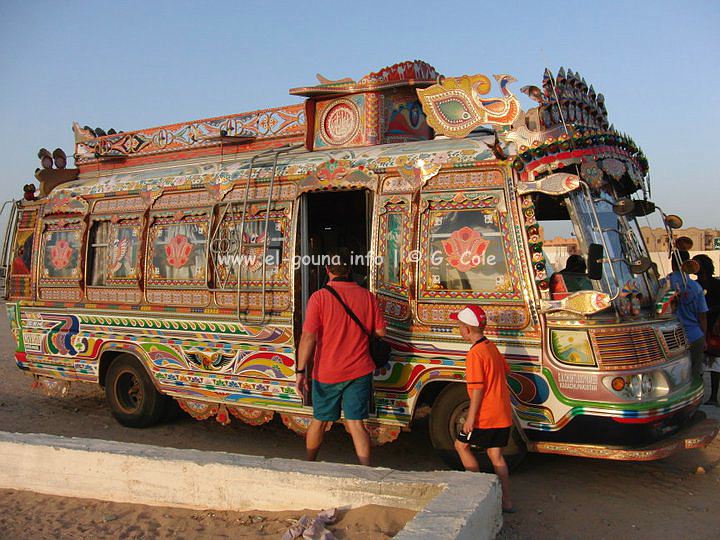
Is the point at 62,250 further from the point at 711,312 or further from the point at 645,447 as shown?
the point at 711,312

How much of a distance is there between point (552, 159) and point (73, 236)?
18.9ft

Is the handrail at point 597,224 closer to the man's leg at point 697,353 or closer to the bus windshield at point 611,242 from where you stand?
the bus windshield at point 611,242

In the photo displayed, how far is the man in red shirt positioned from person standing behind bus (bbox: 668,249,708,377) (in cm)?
332

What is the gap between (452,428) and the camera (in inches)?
231

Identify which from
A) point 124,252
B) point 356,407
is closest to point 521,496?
point 356,407

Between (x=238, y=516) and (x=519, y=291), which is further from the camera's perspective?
(x=519, y=291)

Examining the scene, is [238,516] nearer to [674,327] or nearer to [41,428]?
[674,327]

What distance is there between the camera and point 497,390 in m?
4.73

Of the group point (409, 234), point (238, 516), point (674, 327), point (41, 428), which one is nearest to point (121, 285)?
point (41, 428)

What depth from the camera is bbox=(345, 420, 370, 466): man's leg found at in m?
5.37

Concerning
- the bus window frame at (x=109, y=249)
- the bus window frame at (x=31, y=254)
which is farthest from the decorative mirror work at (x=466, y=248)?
the bus window frame at (x=31, y=254)

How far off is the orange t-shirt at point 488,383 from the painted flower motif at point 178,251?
3838mm

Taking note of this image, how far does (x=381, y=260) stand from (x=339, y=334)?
38.6 inches

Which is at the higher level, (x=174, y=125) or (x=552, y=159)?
(x=174, y=125)
